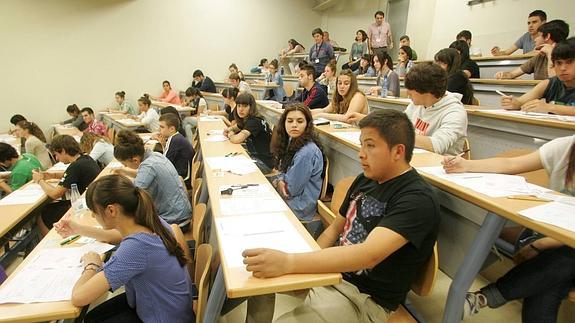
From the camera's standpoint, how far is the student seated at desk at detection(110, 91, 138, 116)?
7.91 metres

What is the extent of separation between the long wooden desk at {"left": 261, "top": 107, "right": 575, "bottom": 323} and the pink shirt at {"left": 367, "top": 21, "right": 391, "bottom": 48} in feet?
21.8

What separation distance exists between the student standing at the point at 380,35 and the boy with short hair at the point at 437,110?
576 centimetres

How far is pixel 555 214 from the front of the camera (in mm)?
1009

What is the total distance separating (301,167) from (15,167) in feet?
10.4

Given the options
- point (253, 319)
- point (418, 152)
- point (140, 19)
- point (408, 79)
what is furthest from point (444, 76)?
point (140, 19)

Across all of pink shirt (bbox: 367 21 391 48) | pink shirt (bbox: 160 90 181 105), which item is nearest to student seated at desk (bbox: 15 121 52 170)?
pink shirt (bbox: 160 90 181 105)

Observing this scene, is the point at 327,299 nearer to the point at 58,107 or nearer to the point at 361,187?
the point at 361,187

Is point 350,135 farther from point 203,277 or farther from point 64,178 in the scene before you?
point 64,178

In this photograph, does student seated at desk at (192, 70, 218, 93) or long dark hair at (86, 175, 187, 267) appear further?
student seated at desk at (192, 70, 218, 93)

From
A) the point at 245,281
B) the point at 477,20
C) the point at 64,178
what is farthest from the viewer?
the point at 477,20

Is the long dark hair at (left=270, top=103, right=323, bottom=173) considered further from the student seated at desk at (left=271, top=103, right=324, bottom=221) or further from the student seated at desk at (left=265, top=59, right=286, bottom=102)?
the student seated at desk at (left=265, top=59, right=286, bottom=102)

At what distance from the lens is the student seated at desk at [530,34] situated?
431 centimetres

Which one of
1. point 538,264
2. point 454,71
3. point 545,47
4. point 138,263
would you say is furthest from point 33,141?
point 545,47

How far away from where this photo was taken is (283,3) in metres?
9.46
